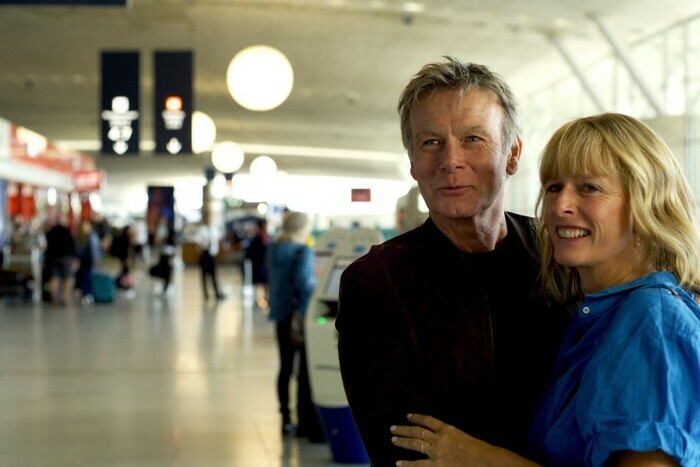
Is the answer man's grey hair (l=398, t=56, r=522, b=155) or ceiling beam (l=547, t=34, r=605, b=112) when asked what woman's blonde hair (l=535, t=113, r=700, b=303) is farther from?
ceiling beam (l=547, t=34, r=605, b=112)

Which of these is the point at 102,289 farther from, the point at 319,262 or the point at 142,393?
the point at 319,262

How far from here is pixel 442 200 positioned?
182cm

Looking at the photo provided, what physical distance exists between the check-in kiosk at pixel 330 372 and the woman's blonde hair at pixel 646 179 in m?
3.90

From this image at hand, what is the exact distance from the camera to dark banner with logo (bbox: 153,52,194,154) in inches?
462

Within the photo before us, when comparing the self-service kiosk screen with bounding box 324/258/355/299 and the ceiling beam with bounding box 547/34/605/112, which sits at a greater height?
the ceiling beam with bounding box 547/34/605/112

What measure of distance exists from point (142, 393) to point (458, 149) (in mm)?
6523

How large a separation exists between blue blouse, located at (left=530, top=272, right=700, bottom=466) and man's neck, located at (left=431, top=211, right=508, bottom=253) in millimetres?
402

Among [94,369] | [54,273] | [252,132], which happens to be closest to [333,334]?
[94,369]

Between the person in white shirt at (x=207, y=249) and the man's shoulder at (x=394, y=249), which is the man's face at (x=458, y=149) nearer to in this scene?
the man's shoulder at (x=394, y=249)

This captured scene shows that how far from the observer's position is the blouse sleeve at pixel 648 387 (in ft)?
4.40

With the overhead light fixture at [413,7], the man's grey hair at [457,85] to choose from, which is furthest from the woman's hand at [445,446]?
the overhead light fixture at [413,7]

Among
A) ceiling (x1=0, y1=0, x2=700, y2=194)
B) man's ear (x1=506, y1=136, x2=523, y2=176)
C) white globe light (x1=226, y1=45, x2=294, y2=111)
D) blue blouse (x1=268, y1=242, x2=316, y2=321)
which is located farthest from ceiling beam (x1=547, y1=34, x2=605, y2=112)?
man's ear (x1=506, y1=136, x2=523, y2=176)

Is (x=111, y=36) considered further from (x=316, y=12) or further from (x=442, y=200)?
(x=442, y=200)

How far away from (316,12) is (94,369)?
7.96 meters
